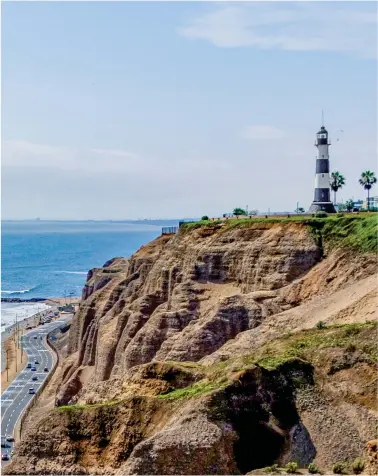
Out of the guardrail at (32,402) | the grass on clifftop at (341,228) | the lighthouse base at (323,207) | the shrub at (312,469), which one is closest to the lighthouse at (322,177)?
the lighthouse base at (323,207)

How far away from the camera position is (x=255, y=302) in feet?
188

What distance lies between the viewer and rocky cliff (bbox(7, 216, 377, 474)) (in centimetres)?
3136

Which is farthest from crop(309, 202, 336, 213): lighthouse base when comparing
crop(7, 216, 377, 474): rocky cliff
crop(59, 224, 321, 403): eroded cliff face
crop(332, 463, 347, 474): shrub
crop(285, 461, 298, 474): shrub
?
crop(285, 461, 298, 474): shrub

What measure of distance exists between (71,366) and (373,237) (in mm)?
43965

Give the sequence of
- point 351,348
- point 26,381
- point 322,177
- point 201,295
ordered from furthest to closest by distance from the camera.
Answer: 1. point 26,381
2. point 322,177
3. point 201,295
4. point 351,348

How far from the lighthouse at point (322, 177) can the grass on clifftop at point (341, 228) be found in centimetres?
1171

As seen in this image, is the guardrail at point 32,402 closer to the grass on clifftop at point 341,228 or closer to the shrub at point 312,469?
the grass on clifftop at point 341,228

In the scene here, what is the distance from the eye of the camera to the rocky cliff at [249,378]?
31.4 meters

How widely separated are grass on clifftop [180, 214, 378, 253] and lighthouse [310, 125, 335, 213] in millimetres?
11711

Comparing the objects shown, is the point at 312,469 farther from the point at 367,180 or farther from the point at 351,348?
the point at 367,180

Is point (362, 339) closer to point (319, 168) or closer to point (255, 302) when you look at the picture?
point (255, 302)

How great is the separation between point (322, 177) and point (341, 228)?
16.7 metres

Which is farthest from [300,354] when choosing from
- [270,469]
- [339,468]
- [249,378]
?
[270,469]

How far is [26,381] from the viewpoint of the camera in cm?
10238
